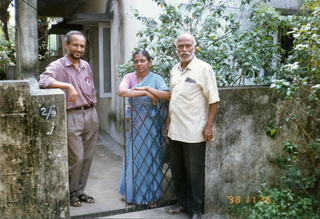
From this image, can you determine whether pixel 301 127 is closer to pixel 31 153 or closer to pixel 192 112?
pixel 192 112

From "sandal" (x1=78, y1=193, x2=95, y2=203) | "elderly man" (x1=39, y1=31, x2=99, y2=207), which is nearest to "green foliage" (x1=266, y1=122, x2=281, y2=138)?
"elderly man" (x1=39, y1=31, x2=99, y2=207)

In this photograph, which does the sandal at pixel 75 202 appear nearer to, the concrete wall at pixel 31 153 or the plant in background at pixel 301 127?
the concrete wall at pixel 31 153

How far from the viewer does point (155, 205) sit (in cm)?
416

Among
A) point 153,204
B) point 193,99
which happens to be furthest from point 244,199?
point 193,99

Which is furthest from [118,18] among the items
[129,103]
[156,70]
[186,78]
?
[186,78]

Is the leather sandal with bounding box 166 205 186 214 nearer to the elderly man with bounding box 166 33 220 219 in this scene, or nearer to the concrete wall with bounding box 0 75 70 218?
the elderly man with bounding box 166 33 220 219

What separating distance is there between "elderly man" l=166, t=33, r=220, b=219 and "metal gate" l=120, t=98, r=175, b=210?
0.31 meters

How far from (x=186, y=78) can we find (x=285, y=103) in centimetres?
139

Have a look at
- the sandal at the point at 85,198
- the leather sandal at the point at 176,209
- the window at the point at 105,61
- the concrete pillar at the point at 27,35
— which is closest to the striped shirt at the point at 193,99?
the leather sandal at the point at 176,209

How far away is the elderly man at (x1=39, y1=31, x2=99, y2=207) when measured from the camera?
392 cm

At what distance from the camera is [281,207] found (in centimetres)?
394

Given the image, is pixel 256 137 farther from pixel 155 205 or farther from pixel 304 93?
pixel 155 205

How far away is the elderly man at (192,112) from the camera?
11.8 ft

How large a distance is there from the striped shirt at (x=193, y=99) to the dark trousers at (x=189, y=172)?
5.0 inches
